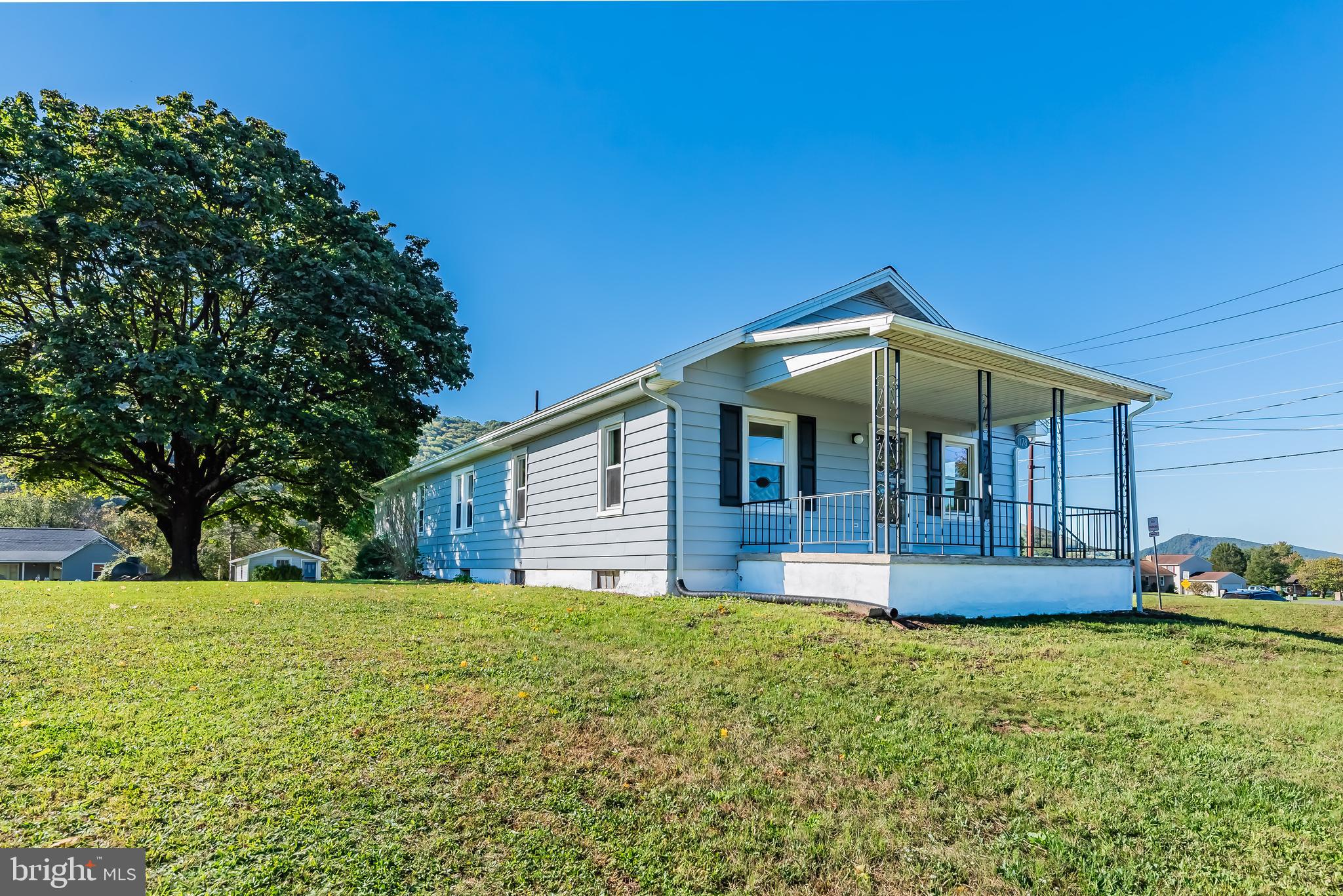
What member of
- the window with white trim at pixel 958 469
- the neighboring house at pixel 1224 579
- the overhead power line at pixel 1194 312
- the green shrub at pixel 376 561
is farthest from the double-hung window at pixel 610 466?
the neighboring house at pixel 1224 579

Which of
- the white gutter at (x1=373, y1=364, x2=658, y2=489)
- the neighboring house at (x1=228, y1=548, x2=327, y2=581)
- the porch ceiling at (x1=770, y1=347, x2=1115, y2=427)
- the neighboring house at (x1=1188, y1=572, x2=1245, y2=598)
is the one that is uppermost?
the porch ceiling at (x1=770, y1=347, x2=1115, y2=427)

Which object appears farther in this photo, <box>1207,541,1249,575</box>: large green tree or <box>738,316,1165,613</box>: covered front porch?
<box>1207,541,1249,575</box>: large green tree

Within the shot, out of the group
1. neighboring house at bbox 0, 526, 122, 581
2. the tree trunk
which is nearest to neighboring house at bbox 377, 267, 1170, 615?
the tree trunk

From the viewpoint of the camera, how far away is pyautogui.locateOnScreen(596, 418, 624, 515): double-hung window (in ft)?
36.8

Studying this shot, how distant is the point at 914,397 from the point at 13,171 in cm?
1827

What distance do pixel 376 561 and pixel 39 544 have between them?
29161 millimetres

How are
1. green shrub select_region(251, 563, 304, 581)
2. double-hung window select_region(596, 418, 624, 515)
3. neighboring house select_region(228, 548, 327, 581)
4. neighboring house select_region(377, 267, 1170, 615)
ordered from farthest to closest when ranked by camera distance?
neighboring house select_region(228, 548, 327, 581)
green shrub select_region(251, 563, 304, 581)
double-hung window select_region(596, 418, 624, 515)
neighboring house select_region(377, 267, 1170, 615)

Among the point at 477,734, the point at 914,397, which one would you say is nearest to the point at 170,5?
the point at 477,734

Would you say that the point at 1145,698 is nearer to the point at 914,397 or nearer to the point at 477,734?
the point at 477,734

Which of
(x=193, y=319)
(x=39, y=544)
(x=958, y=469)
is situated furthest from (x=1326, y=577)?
(x=39, y=544)

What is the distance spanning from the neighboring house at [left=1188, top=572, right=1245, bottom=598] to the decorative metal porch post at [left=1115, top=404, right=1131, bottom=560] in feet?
235

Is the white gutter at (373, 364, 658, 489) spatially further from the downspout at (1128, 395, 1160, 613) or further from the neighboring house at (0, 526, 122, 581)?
the neighboring house at (0, 526, 122, 581)

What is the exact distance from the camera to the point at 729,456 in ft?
34.1

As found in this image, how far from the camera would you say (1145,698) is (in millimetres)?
5539
